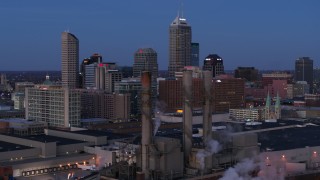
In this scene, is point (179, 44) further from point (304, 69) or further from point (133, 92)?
point (133, 92)

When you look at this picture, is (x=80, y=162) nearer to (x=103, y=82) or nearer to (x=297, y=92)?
(x=103, y=82)

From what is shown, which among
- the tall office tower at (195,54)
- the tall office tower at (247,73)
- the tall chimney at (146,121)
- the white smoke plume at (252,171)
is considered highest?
the tall office tower at (195,54)

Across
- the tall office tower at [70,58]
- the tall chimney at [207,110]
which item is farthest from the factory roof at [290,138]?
the tall office tower at [70,58]

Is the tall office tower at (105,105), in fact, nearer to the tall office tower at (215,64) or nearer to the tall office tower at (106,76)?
the tall office tower at (106,76)

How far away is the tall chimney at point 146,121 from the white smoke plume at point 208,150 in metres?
3.42

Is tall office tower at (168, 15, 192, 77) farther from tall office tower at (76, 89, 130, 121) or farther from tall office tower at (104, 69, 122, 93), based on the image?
tall office tower at (76, 89, 130, 121)

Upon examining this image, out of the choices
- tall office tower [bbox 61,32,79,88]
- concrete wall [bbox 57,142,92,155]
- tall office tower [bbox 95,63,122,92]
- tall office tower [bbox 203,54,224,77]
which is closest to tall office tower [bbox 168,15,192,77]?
tall office tower [bbox 203,54,224,77]

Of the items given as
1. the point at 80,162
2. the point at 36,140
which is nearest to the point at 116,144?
the point at 80,162

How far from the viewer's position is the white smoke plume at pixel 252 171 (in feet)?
104

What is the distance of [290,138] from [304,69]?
413ft

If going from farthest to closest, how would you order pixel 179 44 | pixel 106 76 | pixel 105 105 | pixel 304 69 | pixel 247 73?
pixel 304 69 < pixel 247 73 < pixel 179 44 < pixel 106 76 < pixel 105 105

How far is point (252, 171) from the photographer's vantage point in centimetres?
3312

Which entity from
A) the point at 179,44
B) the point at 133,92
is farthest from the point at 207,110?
the point at 179,44

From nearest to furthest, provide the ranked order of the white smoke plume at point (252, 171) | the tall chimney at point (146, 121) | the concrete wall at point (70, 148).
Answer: the tall chimney at point (146, 121)
the white smoke plume at point (252, 171)
the concrete wall at point (70, 148)
